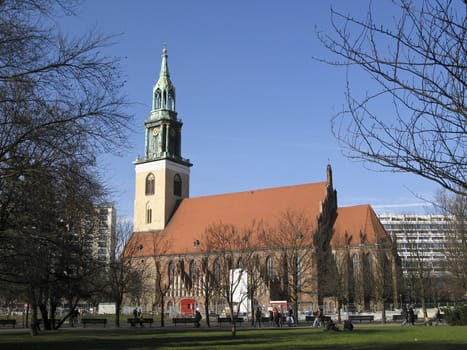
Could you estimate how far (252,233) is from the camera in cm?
7131

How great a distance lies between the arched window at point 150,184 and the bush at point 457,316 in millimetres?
51217

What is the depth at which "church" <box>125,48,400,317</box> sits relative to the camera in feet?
184

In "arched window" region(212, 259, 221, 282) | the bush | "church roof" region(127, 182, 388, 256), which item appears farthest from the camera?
"church roof" region(127, 182, 388, 256)

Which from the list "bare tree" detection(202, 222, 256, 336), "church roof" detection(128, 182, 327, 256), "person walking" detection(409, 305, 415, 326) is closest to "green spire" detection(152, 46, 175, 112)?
"church roof" detection(128, 182, 327, 256)

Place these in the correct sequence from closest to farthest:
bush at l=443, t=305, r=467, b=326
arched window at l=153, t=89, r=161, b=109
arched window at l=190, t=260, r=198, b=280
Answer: bush at l=443, t=305, r=467, b=326 < arched window at l=190, t=260, r=198, b=280 < arched window at l=153, t=89, r=161, b=109

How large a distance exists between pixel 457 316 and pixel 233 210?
43.8 m

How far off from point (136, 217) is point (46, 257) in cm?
6289

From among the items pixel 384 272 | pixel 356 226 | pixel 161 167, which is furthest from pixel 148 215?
pixel 384 272

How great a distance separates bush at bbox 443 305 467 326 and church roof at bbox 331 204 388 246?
91.2ft

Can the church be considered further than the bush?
Yes

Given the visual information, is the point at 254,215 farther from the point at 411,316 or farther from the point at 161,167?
the point at 411,316

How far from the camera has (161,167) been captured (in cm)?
7919

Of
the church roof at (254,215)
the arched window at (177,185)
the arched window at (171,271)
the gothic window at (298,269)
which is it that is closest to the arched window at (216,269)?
the gothic window at (298,269)

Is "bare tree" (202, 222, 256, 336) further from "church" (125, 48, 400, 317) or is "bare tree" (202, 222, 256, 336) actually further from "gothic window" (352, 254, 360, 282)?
"gothic window" (352, 254, 360, 282)
